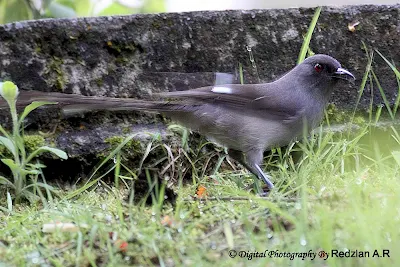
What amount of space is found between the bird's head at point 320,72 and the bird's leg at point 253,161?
0.71 metres

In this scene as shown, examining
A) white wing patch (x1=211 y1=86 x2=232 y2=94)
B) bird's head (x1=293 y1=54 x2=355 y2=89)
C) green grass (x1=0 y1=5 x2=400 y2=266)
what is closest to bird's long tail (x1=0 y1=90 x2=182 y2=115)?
white wing patch (x1=211 y1=86 x2=232 y2=94)

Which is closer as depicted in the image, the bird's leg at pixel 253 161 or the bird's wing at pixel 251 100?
the bird's leg at pixel 253 161

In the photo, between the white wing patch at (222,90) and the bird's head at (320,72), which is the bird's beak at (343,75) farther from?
the white wing patch at (222,90)

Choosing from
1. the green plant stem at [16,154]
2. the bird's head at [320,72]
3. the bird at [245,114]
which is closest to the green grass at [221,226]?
the green plant stem at [16,154]

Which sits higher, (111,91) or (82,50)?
(82,50)

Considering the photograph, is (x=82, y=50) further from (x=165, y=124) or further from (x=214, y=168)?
(x=214, y=168)

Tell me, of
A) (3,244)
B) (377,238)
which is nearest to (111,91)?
(3,244)

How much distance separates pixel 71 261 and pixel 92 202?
1348 millimetres

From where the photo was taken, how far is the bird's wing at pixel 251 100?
4.52 meters

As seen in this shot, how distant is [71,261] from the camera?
2844mm

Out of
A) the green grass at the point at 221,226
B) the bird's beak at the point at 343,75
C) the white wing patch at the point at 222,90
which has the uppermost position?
the bird's beak at the point at 343,75

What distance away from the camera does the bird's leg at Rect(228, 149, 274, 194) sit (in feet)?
14.3

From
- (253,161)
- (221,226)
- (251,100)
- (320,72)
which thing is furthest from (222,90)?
(221,226)

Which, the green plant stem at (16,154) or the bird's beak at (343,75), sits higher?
the bird's beak at (343,75)
